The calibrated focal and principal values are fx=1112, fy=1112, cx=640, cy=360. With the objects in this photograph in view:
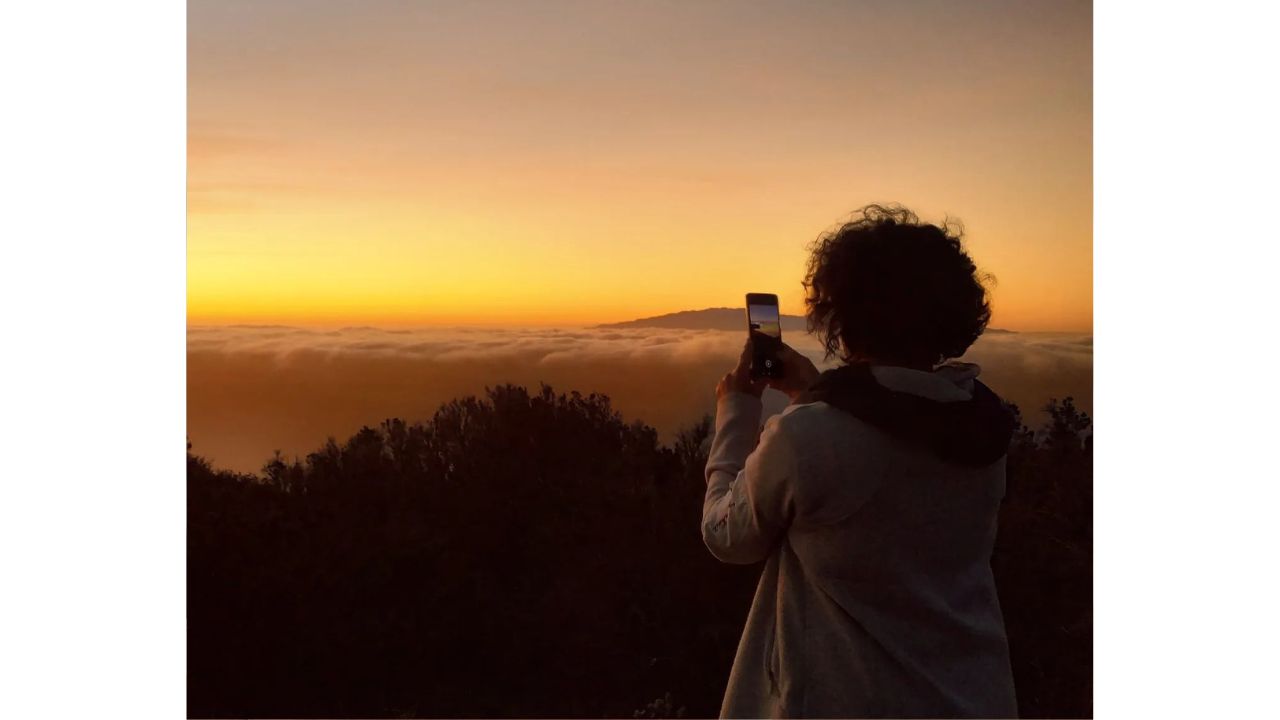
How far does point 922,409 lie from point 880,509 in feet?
0.55

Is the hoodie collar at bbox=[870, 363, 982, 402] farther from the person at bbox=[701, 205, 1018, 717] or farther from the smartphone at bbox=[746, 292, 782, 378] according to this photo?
the smartphone at bbox=[746, 292, 782, 378]

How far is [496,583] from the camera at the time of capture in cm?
303

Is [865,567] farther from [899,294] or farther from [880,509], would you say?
[899,294]

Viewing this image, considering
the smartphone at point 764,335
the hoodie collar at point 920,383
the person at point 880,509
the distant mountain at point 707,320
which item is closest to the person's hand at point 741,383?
the smartphone at point 764,335

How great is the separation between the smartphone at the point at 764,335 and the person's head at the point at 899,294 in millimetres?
261

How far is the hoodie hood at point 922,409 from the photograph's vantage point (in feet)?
5.49

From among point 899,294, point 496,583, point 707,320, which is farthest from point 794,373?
point 496,583

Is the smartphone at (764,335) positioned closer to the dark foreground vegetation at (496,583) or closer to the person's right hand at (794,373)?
the person's right hand at (794,373)

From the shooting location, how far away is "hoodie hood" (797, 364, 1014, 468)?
1675mm
